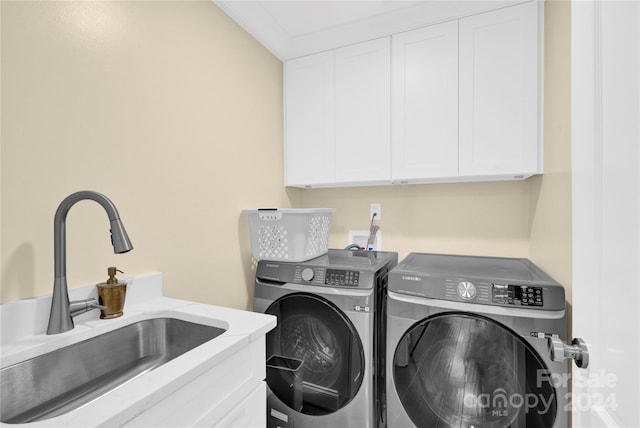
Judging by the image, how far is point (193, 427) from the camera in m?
0.66

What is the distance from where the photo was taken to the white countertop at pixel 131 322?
1.68 feet

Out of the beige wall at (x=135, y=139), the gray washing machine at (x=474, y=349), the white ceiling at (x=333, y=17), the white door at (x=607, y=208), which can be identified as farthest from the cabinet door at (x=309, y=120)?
the white door at (x=607, y=208)

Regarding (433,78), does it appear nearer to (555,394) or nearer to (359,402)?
(555,394)

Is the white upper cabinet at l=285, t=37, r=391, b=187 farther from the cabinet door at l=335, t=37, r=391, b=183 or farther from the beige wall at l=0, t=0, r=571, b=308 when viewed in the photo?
the beige wall at l=0, t=0, r=571, b=308

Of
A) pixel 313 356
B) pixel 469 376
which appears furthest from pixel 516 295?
pixel 313 356

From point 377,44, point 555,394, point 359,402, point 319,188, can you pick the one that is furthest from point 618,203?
point 319,188

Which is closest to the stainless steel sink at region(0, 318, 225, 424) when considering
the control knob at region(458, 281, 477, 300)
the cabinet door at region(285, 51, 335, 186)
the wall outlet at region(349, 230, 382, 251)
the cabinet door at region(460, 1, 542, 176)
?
the control knob at region(458, 281, 477, 300)

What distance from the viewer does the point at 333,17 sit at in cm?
168

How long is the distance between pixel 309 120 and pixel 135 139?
3.70 feet

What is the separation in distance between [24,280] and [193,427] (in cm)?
64

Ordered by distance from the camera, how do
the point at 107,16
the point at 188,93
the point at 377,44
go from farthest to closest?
the point at 377,44
the point at 188,93
the point at 107,16

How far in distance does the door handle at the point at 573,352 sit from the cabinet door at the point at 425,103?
45.0 inches

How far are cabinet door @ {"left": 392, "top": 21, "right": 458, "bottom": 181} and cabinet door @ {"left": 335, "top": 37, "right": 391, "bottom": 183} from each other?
62mm

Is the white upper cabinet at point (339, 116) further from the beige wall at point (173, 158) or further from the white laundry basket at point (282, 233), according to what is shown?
the white laundry basket at point (282, 233)
